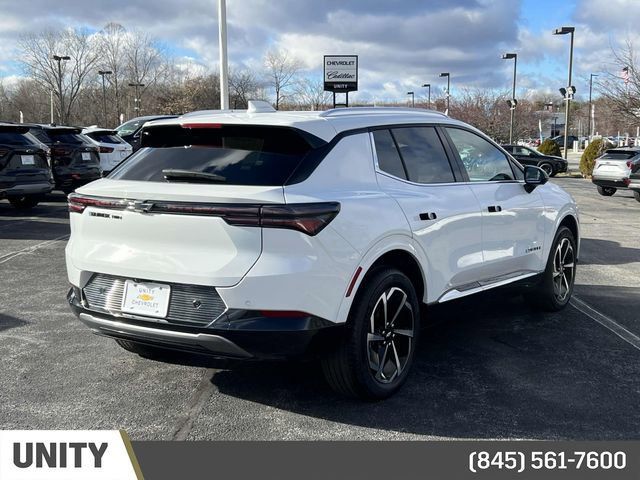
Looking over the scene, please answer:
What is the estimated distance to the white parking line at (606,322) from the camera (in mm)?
5195

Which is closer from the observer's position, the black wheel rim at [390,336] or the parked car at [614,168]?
the black wheel rim at [390,336]

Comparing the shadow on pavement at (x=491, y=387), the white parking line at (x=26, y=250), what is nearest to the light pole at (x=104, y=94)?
the white parking line at (x=26, y=250)

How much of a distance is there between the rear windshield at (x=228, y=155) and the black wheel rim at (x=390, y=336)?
0.99 metres

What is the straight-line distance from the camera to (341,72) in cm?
2727

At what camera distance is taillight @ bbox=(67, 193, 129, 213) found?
3.65 m

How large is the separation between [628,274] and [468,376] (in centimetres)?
434

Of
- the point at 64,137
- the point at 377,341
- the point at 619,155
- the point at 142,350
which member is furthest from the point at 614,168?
the point at 142,350

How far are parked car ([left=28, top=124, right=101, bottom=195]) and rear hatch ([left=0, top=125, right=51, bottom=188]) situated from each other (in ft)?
5.01

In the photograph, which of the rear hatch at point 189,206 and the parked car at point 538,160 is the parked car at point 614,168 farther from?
the rear hatch at point 189,206

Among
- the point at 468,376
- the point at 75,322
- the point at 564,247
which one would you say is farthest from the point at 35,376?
the point at 564,247

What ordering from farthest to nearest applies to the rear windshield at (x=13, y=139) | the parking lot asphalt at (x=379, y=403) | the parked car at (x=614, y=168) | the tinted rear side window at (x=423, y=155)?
1. the parked car at (x=614, y=168)
2. the rear windshield at (x=13, y=139)
3. the tinted rear side window at (x=423, y=155)
4. the parking lot asphalt at (x=379, y=403)

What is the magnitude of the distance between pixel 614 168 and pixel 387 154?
16.8 meters

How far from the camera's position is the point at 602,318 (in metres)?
5.83

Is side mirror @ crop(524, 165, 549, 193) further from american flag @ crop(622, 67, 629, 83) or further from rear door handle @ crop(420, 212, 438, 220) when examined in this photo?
american flag @ crop(622, 67, 629, 83)
